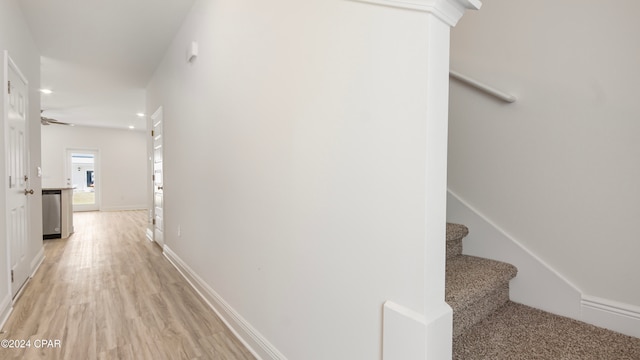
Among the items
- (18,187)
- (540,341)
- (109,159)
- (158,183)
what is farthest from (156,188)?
(109,159)

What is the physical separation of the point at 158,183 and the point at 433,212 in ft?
14.3

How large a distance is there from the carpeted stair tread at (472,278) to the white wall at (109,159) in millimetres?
10542

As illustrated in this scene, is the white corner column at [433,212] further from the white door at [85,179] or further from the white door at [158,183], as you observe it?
the white door at [85,179]

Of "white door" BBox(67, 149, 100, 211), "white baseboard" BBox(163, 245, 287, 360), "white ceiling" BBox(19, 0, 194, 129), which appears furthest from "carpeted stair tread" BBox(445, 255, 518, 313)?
"white door" BBox(67, 149, 100, 211)

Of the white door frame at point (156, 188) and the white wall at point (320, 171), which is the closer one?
the white wall at point (320, 171)

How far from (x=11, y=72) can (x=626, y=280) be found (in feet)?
14.3

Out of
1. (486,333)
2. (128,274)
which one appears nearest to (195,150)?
(128,274)

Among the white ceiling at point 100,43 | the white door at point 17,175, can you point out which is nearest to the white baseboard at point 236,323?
the white door at point 17,175

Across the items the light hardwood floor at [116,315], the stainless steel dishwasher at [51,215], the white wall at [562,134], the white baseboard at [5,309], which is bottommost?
the light hardwood floor at [116,315]

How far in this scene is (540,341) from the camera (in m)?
1.28

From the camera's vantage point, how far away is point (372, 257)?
3.58ft

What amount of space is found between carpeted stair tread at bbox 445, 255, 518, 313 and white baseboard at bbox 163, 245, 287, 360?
2.91 ft

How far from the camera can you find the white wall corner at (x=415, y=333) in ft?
3.01

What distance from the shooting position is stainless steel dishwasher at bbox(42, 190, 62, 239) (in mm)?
5180
